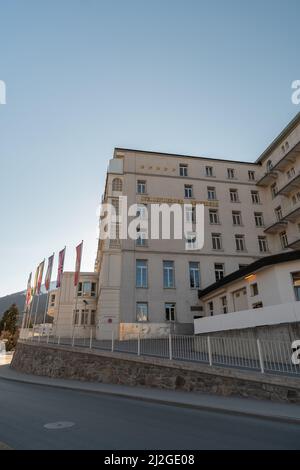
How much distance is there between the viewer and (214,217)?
Answer: 33.0 metres

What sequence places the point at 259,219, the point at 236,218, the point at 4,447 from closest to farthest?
the point at 4,447 → the point at 236,218 → the point at 259,219

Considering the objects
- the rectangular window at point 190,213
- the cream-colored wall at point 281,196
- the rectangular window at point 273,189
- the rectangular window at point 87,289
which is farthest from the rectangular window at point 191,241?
the rectangular window at point 87,289

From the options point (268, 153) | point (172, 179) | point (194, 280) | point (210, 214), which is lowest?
point (194, 280)

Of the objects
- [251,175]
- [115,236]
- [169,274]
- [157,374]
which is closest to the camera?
[157,374]

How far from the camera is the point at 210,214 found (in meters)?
33.0

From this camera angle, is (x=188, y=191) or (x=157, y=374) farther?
(x=188, y=191)

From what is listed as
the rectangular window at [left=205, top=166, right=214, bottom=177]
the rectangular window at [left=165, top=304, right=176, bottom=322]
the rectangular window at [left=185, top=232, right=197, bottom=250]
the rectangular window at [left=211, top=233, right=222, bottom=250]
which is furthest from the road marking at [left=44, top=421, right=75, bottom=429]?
the rectangular window at [left=205, top=166, right=214, bottom=177]

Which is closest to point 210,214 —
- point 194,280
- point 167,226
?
point 167,226

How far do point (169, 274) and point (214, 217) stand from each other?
912 cm

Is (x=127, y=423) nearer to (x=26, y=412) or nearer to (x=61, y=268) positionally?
(x=26, y=412)

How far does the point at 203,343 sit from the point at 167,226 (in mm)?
18751

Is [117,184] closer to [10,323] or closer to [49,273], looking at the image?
[49,273]

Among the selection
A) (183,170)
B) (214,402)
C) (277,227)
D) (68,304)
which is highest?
(183,170)

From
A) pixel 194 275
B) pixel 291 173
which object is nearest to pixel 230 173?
pixel 291 173
